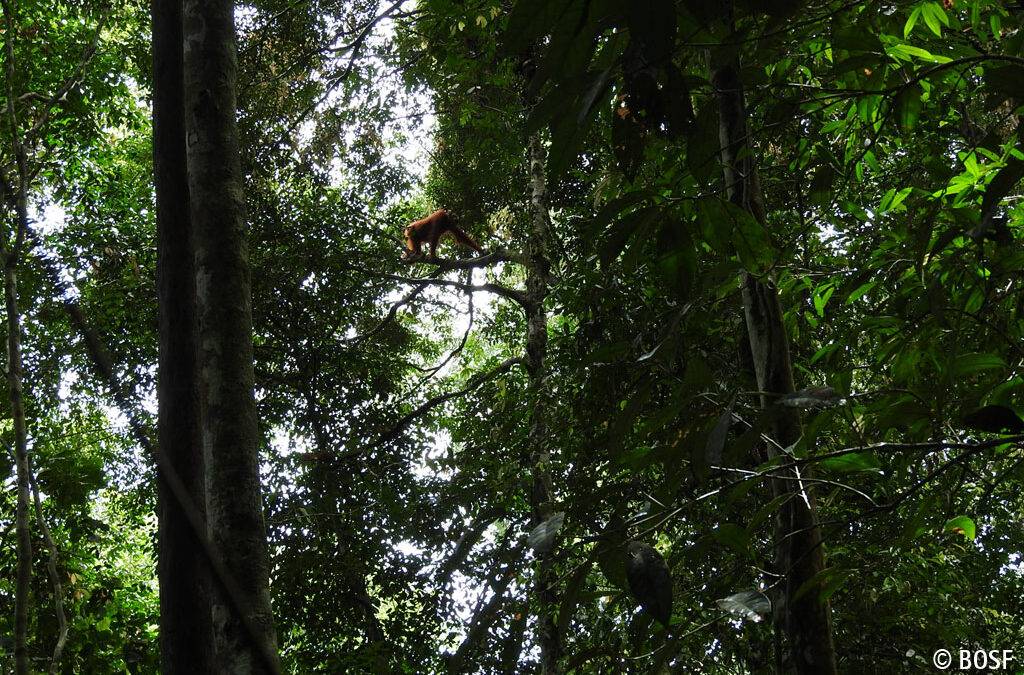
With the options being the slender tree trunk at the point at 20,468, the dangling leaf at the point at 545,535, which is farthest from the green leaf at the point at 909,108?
the slender tree trunk at the point at 20,468

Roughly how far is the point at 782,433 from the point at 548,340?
3519 mm

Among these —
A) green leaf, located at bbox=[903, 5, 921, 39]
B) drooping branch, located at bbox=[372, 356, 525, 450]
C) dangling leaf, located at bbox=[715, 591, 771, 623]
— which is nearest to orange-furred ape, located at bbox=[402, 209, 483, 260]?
drooping branch, located at bbox=[372, 356, 525, 450]

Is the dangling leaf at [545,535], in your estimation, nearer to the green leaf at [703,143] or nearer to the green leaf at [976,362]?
the green leaf at [703,143]

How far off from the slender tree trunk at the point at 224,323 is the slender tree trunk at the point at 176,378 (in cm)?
7

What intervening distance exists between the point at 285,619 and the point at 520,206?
12.1 ft

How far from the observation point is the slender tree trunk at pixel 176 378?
1.64m

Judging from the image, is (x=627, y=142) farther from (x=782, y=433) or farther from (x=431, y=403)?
(x=431, y=403)

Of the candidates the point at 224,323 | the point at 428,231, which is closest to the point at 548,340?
the point at 428,231

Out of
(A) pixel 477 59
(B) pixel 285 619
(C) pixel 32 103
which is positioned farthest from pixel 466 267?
(C) pixel 32 103

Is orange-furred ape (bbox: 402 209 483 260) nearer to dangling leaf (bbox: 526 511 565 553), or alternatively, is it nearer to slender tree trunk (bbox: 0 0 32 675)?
slender tree trunk (bbox: 0 0 32 675)

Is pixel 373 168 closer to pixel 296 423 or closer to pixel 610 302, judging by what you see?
pixel 296 423

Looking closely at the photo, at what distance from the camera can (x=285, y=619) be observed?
17.2 feet

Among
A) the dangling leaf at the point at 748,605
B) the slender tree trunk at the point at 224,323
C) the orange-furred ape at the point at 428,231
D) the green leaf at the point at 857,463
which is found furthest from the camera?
the orange-furred ape at the point at 428,231

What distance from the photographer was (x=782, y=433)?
1.16 m
